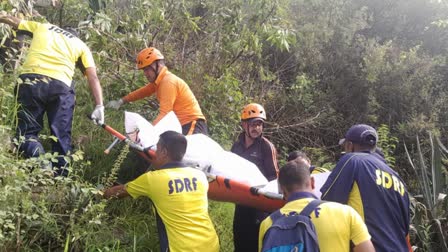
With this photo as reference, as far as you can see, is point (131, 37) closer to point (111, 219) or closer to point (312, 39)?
point (111, 219)

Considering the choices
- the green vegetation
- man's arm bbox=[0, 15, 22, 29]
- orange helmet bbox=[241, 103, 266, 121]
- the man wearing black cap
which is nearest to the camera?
the man wearing black cap

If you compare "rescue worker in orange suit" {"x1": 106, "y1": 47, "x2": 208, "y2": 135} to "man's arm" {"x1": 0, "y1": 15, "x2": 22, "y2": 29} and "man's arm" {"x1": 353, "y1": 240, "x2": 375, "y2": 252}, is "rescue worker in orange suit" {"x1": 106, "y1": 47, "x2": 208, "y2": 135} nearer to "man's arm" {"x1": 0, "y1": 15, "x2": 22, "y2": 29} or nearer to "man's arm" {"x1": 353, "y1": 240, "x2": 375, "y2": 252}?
"man's arm" {"x1": 0, "y1": 15, "x2": 22, "y2": 29}

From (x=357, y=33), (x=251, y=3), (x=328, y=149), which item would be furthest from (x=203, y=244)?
(x=357, y=33)

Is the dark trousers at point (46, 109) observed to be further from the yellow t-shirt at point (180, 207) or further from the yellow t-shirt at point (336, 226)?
the yellow t-shirt at point (336, 226)

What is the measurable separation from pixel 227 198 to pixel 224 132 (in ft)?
9.16

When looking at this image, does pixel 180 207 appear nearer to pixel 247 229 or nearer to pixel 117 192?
pixel 117 192

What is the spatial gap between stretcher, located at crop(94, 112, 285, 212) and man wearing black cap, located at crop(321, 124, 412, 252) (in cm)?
Answer: 68

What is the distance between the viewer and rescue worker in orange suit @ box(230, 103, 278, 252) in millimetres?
4477

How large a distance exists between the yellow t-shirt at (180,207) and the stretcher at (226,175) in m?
0.50

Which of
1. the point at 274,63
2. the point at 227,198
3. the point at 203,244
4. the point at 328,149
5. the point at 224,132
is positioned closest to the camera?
the point at 203,244

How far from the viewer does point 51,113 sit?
4594 millimetres

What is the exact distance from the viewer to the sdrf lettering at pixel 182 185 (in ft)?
11.6

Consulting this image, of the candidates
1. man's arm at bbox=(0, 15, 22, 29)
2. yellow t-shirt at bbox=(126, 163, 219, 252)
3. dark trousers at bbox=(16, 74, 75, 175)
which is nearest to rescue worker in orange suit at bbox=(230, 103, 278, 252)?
yellow t-shirt at bbox=(126, 163, 219, 252)

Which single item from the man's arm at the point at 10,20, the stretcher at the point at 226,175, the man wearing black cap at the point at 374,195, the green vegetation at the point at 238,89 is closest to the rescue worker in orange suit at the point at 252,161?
the stretcher at the point at 226,175
